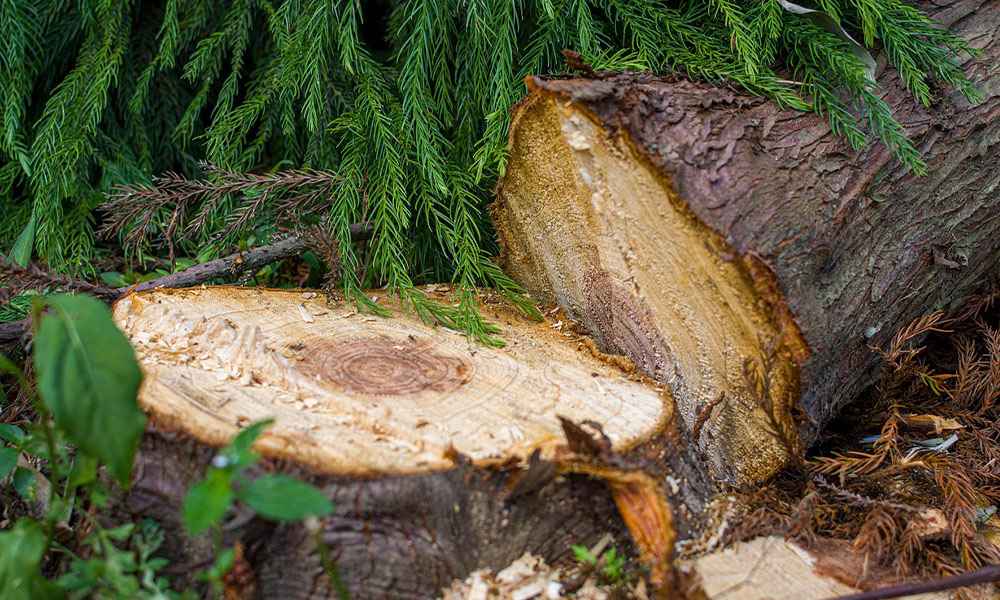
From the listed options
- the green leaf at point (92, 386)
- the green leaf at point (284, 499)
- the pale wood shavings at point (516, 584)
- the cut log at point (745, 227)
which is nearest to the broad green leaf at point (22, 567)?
the green leaf at point (92, 386)

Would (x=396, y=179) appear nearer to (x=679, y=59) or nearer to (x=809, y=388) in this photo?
(x=679, y=59)

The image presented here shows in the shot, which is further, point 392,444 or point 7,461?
point 7,461

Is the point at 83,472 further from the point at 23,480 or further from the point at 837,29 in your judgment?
the point at 837,29

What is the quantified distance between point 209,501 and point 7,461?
73 cm

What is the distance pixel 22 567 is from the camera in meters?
1.20

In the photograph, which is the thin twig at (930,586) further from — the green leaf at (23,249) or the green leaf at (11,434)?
the green leaf at (23,249)

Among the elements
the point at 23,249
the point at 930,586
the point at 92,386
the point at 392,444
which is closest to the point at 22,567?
the point at 92,386

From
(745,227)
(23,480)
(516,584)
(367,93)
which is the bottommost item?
(516,584)

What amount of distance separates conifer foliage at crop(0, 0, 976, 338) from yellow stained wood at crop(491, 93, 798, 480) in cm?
18

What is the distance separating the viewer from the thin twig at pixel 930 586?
128 cm

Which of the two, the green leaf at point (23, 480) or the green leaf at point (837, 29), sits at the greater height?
A: the green leaf at point (837, 29)

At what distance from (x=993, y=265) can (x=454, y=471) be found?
1.98m

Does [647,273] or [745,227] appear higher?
[745,227]

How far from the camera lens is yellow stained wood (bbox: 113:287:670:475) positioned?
1.34 m
